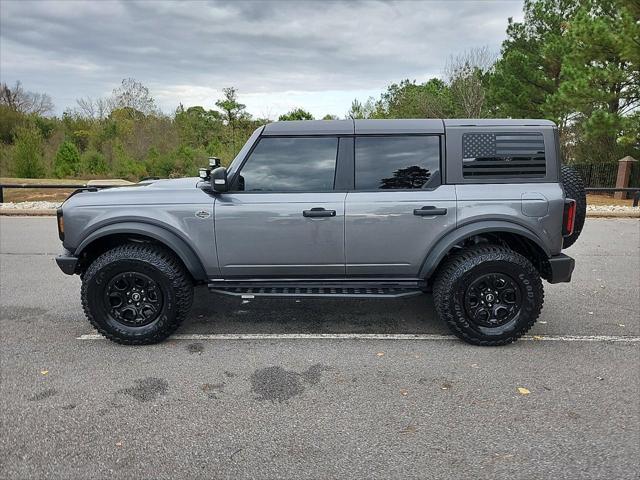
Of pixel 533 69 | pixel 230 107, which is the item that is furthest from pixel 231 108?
pixel 533 69

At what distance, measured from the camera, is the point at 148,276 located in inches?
145

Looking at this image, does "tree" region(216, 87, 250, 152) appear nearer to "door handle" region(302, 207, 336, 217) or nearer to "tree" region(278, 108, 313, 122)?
"tree" region(278, 108, 313, 122)

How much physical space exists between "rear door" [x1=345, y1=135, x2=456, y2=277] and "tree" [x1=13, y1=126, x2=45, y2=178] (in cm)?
2004

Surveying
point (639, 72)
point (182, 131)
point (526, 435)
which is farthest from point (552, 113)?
point (182, 131)

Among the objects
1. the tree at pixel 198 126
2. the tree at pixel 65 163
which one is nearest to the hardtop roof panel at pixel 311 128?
the tree at pixel 65 163

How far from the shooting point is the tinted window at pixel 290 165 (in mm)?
3764

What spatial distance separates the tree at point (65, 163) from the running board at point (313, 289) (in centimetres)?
1932

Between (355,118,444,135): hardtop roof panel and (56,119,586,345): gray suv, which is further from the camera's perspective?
(355,118,444,135): hardtop roof panel

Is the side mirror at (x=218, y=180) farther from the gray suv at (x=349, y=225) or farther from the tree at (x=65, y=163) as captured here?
the tree at (x=65, y=163)

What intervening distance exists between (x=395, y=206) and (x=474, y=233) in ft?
2.26

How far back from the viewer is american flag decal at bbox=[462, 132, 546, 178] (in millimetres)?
3645

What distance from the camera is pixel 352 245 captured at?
3695 millimetres

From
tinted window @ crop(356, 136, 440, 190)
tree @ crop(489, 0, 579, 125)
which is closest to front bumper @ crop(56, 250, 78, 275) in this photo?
tinted window @ crop(356, 136, 440, 190)

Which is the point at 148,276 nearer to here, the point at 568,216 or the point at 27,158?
the point at 568,216
